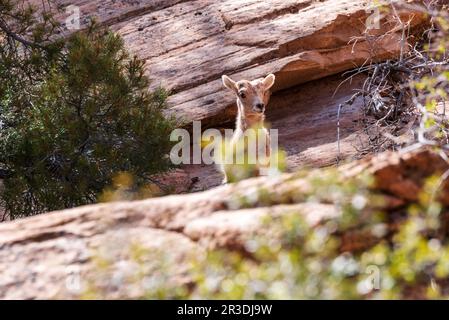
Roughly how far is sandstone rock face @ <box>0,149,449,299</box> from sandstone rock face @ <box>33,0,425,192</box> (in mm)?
7875

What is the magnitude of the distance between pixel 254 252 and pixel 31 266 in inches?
58.3

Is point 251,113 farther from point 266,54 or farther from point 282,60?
point 266,54

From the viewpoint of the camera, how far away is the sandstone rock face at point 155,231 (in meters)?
5.41

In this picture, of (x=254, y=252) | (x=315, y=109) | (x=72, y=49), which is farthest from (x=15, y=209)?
(x=254, y=252)

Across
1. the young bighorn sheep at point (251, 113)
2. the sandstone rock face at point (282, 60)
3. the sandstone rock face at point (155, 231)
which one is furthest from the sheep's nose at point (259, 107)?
the sandstone rock face at point (155, 231)

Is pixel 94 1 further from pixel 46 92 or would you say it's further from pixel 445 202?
pixel 445 202

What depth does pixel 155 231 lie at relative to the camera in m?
5.73

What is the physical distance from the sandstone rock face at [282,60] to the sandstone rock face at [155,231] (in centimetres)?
787

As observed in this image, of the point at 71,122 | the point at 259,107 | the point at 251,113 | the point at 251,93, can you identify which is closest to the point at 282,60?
the point at 251,93

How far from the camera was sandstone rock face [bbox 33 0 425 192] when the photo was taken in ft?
47.3

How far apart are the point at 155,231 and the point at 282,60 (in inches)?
371

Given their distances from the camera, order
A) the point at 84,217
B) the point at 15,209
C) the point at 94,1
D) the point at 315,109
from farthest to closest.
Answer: the point at 94,1 < the point at 315,109 < the point at 15,209 < the point at 84,217

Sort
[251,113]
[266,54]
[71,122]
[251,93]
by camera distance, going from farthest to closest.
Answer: [266,54] → [71,122] → [251,93] → [251,113]

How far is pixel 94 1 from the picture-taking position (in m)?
17.3
